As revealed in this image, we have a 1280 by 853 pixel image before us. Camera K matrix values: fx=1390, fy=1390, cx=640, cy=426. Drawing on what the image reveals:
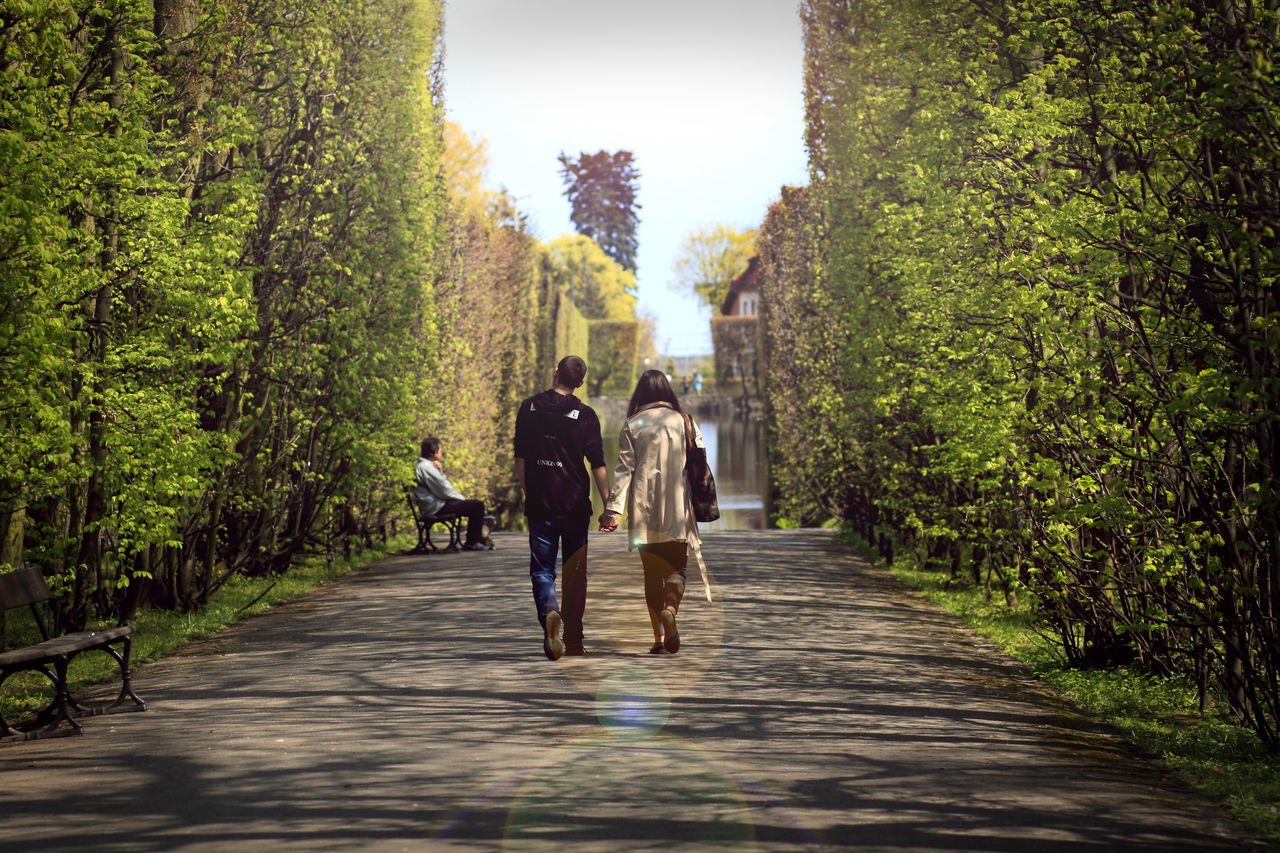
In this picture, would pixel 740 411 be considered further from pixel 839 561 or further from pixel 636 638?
pixel 636 638

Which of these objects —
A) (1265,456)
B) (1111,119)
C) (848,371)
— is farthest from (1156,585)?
(848,371)

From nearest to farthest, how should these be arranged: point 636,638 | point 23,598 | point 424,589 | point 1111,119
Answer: point 23,598, point 1111,119, point 636,638, point 424,589

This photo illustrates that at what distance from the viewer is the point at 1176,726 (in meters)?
8.01

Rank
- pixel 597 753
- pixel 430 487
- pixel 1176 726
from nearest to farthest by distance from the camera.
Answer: pixel 597 753, pixel 1176 726, pixel 430 487

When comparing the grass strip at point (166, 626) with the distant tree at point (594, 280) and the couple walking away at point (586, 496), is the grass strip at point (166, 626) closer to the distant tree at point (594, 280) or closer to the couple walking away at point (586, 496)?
the couple walking away at point (586, 496)

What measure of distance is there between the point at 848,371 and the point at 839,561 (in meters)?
2.74

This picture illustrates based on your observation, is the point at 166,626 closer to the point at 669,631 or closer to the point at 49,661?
the point at 49,661

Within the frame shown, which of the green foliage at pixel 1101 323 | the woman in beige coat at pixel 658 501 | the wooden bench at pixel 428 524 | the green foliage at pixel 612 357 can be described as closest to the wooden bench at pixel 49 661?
the woman in beige coat at pixel 658 501

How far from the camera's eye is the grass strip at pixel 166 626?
9.27 m

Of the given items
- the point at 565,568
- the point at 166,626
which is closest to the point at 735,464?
the point at 166,626

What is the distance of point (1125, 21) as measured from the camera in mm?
8695

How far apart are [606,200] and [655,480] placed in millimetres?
130156

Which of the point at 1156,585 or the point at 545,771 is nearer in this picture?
the point at 545,771

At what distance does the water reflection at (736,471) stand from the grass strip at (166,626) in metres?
4.99
